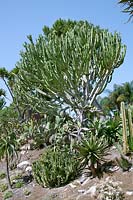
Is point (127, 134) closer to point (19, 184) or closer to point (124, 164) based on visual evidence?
point (124, 164)

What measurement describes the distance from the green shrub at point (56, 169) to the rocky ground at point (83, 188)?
28cm

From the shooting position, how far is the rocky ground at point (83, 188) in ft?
32.0

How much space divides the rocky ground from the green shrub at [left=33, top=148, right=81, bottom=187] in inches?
11.1

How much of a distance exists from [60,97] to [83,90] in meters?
0.98

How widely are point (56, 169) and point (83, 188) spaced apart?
135 cm

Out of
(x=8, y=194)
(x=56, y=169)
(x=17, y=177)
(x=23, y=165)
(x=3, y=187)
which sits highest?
(x=23, y=165)

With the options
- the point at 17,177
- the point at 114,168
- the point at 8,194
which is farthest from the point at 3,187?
the point at 114,168

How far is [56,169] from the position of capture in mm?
11812

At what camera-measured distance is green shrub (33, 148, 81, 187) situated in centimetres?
1174

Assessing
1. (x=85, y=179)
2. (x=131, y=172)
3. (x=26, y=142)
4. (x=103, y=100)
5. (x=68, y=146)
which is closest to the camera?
(x=131, y=172)

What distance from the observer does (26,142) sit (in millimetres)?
17469

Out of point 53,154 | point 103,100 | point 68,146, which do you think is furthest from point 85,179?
point 103,100

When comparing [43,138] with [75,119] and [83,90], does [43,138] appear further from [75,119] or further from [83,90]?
[83,90]

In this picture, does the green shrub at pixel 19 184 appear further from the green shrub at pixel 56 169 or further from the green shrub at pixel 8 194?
the green shrub at pixel 56 169
